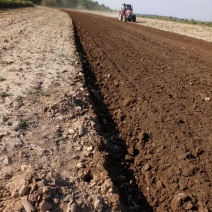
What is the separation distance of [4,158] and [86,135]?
147cm

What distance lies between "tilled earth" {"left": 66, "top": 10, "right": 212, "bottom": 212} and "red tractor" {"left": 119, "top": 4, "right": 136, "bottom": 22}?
26140mm

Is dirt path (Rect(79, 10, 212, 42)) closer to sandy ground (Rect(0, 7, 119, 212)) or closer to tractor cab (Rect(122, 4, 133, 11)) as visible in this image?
tractor cab (Rect(122, 4, 133, 11))

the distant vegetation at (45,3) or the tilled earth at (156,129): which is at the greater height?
the tilled earth at (156,129)

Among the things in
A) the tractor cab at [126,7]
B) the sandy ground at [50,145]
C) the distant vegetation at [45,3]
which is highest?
the sandy ground at [50,145]

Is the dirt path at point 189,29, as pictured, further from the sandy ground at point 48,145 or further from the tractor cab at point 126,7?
the sandy ground at point 48,145

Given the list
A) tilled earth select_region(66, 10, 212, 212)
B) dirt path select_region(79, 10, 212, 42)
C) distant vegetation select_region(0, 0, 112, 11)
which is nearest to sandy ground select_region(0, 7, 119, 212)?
tilled earth select_region(66, 10, 212, 212)

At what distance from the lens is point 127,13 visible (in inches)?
1391

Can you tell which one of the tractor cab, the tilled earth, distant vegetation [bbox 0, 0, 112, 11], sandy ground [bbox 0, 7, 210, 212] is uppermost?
sandy ground [bbox 0, 7, 210, 212]

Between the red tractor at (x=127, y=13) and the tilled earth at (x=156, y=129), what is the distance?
26140 mm

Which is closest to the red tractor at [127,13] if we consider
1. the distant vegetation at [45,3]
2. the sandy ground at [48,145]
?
the distant vegetation at [45,3]

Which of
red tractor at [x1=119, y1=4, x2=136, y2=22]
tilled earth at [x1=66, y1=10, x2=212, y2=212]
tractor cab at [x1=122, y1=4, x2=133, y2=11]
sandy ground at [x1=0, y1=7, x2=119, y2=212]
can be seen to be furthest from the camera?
tractor cab at [x1=122, y1=4, x2=133, y2=11]

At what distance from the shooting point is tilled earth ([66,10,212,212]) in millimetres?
4348

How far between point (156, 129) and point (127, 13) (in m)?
31.6

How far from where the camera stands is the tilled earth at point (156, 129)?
4.35m
